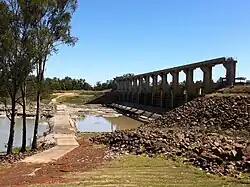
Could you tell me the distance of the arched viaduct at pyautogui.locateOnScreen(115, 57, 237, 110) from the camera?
43384 mm

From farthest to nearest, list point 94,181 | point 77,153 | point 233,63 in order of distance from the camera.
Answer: point 233,63 → point 77,153 → point 94,181

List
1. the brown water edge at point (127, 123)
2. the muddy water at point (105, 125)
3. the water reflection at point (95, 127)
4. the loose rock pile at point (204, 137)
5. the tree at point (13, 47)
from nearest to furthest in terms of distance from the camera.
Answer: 1. the loose rock pile at point (204, 137)
2. the tree at point (13, 47)
3. the water reflection at point (95, 127)
4. the muddy water at point (105, 125)
5. the brown water edge at point (127, 123)

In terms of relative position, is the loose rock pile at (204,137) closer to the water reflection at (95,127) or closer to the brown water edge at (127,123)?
the brown water edge at (127,123)

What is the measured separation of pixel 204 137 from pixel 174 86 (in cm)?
3701

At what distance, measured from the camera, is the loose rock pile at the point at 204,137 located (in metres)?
14.0

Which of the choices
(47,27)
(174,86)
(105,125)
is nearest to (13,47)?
(47,27)

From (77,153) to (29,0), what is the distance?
31.5 feet

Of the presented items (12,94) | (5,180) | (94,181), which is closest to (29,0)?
(12,94)

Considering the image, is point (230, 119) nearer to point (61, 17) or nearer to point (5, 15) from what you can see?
point (61, 17)

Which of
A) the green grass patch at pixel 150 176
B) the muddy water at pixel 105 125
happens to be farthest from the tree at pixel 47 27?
the muddy water at pixel 105 125

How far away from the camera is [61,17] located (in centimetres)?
2380

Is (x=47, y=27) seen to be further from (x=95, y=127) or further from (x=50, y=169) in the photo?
(x=95, y=127)

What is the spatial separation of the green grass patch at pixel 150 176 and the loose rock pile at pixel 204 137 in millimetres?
830

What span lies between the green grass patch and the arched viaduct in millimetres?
29468
